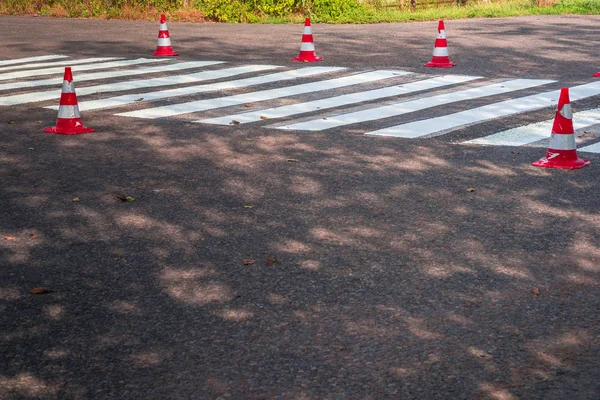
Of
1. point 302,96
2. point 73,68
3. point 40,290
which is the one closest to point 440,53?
point 302,96

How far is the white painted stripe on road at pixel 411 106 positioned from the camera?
961cm

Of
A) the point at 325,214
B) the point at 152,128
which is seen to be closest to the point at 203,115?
the point at 152,128

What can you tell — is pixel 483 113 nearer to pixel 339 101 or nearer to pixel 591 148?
pixel 339 101

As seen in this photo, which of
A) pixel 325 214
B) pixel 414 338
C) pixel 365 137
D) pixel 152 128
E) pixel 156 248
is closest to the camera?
pixel 414 338

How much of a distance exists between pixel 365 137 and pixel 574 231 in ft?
10.8

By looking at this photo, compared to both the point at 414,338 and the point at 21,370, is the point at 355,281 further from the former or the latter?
the point at 21,370

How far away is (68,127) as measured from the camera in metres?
9.32

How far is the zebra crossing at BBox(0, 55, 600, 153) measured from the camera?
9.55m

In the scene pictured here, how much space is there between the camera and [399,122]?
31.6 feet

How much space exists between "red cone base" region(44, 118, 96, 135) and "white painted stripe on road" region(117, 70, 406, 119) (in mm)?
986

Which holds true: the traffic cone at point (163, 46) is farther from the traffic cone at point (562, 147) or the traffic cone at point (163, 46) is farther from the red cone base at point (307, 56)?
the traffic cone at point (562, 147)

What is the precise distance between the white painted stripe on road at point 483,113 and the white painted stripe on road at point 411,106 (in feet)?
1.72

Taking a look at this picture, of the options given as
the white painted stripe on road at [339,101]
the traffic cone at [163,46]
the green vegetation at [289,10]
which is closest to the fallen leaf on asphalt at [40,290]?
the white painted stripe on road at [339,101]

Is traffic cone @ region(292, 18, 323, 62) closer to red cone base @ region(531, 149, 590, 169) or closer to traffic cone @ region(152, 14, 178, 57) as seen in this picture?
traffic cone @ region(152, 14, 178, 57)
